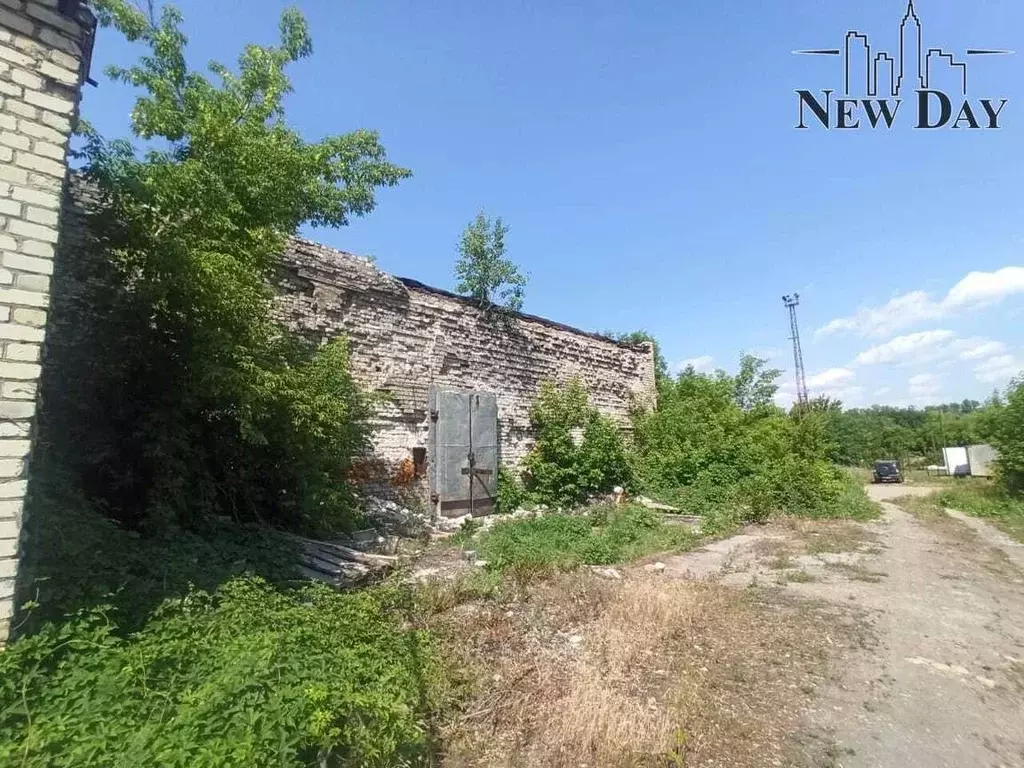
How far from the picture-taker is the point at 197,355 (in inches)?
202

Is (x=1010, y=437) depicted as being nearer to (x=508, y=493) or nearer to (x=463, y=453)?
(x=508, y=493)

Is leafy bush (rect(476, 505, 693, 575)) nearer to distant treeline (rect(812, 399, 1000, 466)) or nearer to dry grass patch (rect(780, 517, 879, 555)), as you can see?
dry grass patch (rect(780, 517, 879, 555))

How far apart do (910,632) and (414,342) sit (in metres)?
7.81

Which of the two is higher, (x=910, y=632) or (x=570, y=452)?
(x=570, y=452)

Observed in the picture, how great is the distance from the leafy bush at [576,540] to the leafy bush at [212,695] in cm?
319

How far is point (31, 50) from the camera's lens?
119 inches

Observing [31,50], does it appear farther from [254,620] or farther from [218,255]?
[254,620]

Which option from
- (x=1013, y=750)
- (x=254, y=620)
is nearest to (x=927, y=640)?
(x=1013, y=750)

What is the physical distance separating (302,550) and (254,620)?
2.51 m

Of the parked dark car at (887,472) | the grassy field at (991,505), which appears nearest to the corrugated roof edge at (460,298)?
the grassy field at (991,505)

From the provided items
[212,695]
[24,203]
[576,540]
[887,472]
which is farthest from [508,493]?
[887,472]

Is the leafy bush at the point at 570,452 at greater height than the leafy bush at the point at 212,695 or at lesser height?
greater

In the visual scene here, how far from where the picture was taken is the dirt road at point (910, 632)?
3.07 meters

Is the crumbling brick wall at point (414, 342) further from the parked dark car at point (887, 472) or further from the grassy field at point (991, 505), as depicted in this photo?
the parked dark car at point (887, 472)
